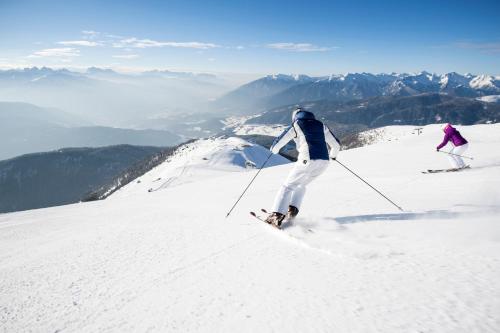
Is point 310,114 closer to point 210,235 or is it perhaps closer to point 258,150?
point 210,235

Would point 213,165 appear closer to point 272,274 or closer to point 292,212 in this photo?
point 292,212

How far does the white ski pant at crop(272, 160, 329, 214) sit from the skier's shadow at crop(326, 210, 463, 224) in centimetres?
104

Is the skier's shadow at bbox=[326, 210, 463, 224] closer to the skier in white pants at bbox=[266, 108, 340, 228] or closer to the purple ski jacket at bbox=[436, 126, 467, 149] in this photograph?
the skier in white pants at bbox=[266, 108, 340, 228]

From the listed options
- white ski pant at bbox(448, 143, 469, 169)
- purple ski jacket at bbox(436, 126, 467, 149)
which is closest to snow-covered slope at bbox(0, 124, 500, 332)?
white ski pant at bbox(448, 143, 469, 169)

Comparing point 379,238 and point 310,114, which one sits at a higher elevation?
point 310,114

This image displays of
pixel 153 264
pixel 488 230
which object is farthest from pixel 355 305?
pixel 488 230

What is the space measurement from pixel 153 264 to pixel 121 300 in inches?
47.0

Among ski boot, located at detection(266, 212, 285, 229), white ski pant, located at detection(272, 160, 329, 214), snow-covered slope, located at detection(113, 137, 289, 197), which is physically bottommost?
snow-covered slope, located at detection(113, 137, 289, 197)

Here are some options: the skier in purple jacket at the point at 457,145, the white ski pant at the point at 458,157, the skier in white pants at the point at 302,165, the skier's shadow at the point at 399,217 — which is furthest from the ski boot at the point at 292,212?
the white ski pant at the point at 458,157

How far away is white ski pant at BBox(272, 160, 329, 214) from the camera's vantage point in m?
7.67

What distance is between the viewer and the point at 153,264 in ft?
17.7

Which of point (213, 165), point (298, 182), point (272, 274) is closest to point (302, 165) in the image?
point (298, 182)

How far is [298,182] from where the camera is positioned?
25.4 ft

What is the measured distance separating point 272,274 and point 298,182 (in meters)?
3.40
